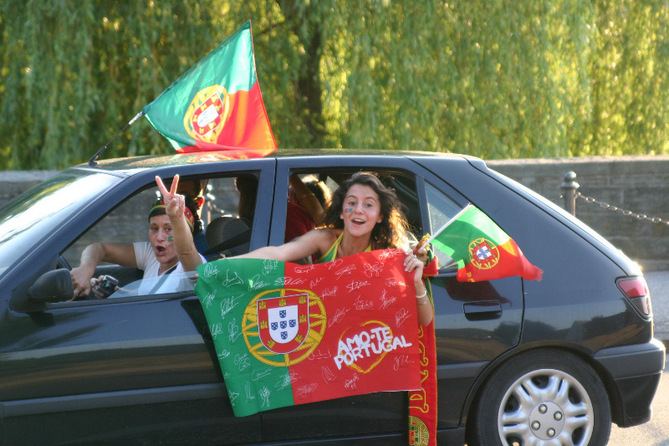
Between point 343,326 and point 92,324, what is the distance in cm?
103

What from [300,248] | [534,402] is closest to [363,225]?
[300,248]

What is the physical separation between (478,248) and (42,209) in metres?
1.93

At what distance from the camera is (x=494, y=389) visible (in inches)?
167

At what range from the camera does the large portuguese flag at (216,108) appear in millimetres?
5418

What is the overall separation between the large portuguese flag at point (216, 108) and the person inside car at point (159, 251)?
2.45ft

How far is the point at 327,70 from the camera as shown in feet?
39.5

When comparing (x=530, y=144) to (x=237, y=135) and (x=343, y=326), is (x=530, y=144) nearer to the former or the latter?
(x=237, y=135)

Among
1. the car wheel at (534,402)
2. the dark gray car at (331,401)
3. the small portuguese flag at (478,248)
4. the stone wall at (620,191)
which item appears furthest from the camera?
the stone wall at (620,191)

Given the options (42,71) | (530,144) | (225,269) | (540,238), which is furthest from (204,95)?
(530,144)

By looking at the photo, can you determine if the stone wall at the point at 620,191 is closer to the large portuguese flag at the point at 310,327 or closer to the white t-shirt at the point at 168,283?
the large portuguese flag at the point at 310,327

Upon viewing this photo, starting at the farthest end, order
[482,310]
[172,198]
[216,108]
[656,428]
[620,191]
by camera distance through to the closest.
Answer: [620,191] < [216,108] < [656,428] < [482,310] < [172,198]

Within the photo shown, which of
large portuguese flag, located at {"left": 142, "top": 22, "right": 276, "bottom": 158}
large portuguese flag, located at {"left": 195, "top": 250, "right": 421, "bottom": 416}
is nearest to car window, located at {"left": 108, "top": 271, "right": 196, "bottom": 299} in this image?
large portuguese flag, located at {"left": 195, "top": 250, "right": 421, "bottom": 416}

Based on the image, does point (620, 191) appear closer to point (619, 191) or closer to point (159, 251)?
point (619, 191)

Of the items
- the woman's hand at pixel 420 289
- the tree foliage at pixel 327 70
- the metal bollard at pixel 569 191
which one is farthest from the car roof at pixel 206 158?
the tree foliage at pixel 327 70
